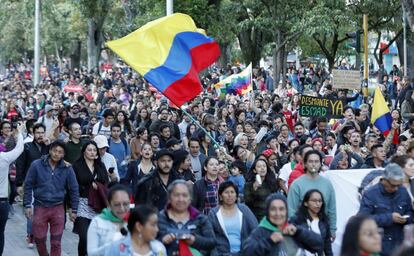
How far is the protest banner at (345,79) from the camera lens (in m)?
22.6

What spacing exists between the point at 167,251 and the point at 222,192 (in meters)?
1.18

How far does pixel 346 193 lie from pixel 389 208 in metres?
2.01

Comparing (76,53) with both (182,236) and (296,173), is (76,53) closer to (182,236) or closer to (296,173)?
(296,173)

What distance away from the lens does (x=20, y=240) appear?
14.0 metres

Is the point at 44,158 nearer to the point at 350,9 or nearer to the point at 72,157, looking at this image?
the point at 72,157

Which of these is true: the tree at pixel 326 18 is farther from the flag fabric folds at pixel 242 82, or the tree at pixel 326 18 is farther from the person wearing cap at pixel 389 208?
the person wearing cap at pixel 389 208

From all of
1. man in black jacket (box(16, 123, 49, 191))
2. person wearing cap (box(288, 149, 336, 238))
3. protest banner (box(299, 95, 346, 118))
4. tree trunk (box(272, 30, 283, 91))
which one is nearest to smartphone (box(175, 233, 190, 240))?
person wearing cap (box(288, 149, 336, 238))

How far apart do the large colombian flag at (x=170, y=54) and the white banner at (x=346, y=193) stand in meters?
2.97

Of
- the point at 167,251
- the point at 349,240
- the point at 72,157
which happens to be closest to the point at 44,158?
the point at 72,157

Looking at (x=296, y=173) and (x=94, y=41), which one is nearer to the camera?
(x=296, y=173)

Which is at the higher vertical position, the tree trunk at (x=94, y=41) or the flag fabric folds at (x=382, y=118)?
the tree trunk at (x=94, y=41)

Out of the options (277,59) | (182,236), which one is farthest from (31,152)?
(277,59)

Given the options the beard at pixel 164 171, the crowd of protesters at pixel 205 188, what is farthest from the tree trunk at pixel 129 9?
the beard at pixel 164 171

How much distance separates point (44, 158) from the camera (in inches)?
455
